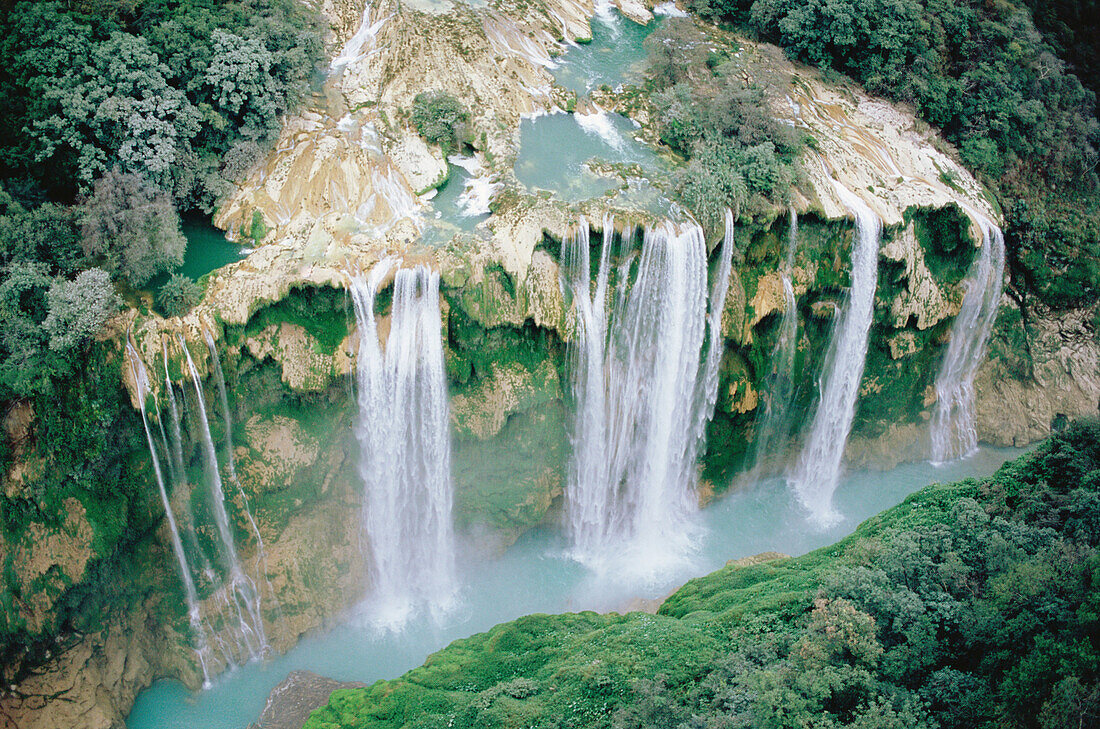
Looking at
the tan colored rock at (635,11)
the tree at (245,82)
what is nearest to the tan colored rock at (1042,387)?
the tan colored rock at (635,11)

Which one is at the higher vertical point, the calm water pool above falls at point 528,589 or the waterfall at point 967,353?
the waterfall at point 967,353

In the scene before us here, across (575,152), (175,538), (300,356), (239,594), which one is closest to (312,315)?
(300,356)

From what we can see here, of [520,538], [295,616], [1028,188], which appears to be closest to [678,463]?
[520,538]

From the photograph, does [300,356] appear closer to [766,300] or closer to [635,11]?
[766,300]

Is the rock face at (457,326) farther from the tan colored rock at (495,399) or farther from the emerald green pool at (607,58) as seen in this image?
the emerald green pool at (607,58)

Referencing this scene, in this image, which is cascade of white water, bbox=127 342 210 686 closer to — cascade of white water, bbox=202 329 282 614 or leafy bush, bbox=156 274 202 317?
leafy bush, bbox=156 274 202 317
